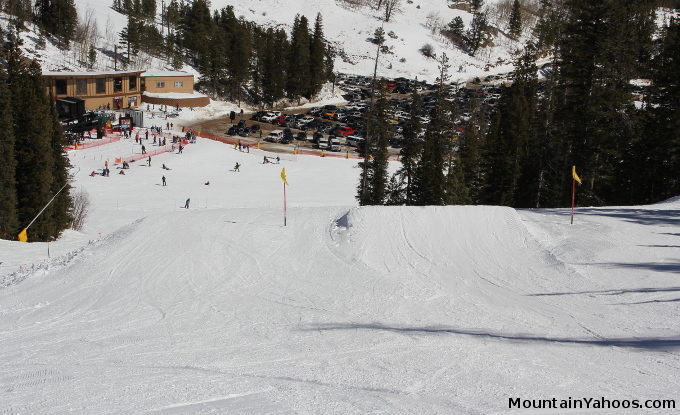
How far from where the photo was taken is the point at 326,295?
43.3 ft

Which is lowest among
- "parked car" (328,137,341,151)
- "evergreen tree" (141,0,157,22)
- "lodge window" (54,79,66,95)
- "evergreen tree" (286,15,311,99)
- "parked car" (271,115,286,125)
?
"parked car" (328,137,341,151)

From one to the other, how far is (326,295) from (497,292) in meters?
4.11

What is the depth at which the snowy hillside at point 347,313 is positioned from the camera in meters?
8.29

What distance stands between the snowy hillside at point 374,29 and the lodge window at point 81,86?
2602 centimetres

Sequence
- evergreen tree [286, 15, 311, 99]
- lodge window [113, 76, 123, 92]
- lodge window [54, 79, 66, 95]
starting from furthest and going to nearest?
evergreen tree [286, 15, 311, 99], lodge window [113, 76, 123, 92], lodge window [54, 79, 66, 95]

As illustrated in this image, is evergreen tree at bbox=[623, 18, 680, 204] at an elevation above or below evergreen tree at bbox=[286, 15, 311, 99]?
below

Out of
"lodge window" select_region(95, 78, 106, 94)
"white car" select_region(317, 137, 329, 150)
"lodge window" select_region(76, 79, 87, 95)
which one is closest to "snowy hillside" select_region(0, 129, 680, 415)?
"white car" select_region(317, 137, 329, 150)

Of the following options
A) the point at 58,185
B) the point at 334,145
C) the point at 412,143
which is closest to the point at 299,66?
the point at 334,145

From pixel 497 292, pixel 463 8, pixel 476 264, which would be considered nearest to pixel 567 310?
pixel 497 292

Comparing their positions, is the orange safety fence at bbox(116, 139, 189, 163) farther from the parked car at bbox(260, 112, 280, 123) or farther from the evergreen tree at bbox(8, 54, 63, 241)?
the parked car at bbox(260, 112, 280, 123)

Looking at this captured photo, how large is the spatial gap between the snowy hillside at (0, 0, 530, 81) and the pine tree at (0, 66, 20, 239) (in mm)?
62130

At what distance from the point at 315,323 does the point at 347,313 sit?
898mm

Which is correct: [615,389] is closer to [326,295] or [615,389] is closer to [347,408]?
[347,408]

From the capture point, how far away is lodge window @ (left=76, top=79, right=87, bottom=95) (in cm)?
6034
